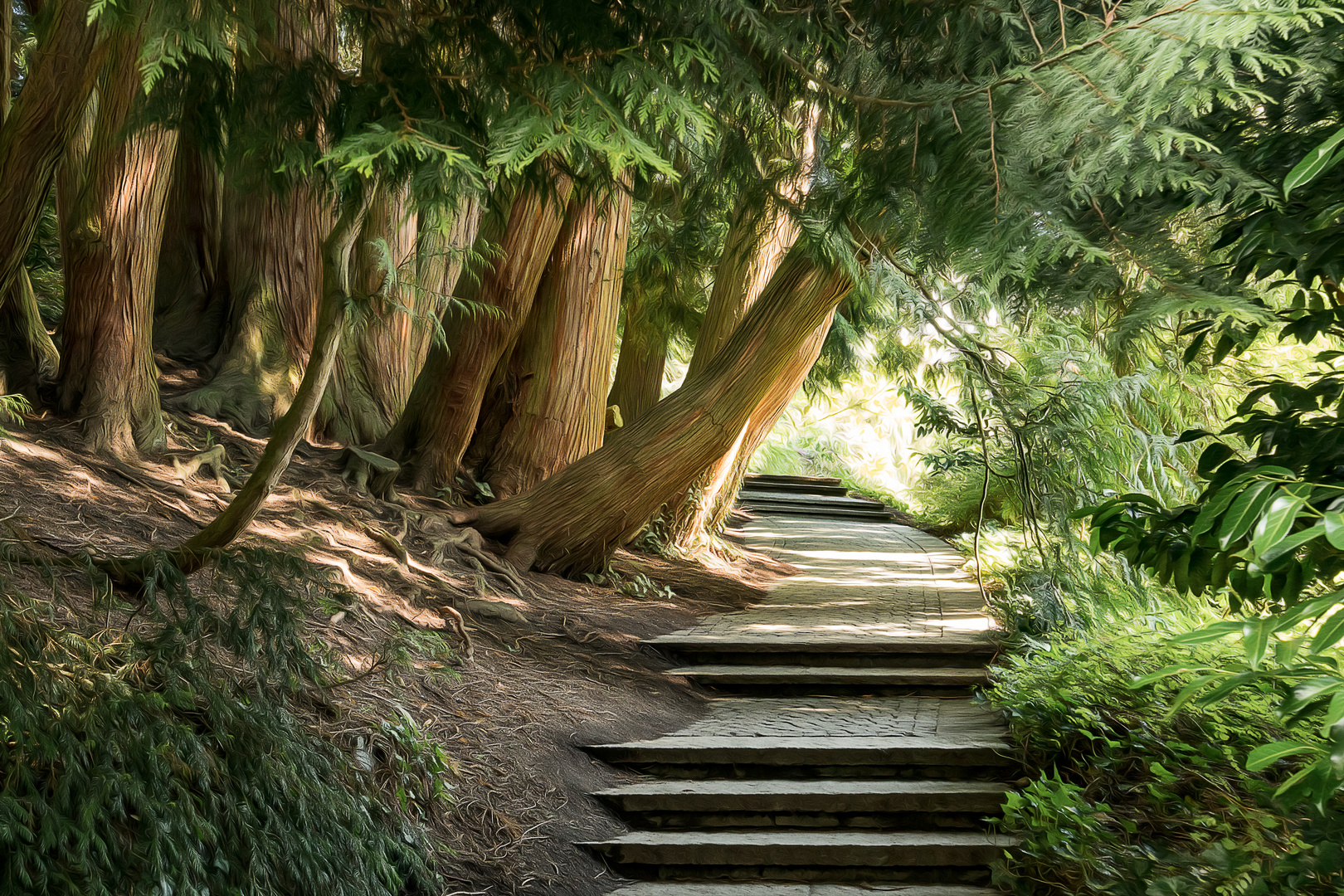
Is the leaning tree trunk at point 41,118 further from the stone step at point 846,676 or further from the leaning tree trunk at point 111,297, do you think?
the stone step at point 846,676

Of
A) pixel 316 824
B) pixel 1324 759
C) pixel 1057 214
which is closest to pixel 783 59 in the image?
pixel 1057 214

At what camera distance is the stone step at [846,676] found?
6168mm

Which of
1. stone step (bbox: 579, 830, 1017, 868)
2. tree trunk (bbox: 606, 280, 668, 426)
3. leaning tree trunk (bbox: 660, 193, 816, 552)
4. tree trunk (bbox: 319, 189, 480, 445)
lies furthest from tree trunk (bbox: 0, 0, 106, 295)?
tree trunk (bbox: 606, 280, 668, 426)

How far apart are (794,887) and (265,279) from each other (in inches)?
242

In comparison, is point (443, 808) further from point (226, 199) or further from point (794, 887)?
point (226, 199)

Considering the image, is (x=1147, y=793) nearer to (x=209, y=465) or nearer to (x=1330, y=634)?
(x=1330, y=634)

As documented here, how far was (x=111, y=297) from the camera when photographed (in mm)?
5918

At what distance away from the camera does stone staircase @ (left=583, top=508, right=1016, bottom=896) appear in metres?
4.21

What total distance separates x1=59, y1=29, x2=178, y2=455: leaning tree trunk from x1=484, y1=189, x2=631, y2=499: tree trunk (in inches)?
117

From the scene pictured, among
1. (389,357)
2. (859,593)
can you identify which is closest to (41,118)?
(389,357)

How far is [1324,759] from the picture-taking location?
168 centimetres

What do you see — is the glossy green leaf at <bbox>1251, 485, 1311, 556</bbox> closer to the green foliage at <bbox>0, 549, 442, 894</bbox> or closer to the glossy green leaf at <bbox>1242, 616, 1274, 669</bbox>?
the glossy green leaf at <bbox>1242, 616, 1274, 669</bbox>

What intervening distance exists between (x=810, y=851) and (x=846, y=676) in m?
2.04

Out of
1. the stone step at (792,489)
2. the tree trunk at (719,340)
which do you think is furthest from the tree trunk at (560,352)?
the stone step at (792,489)
